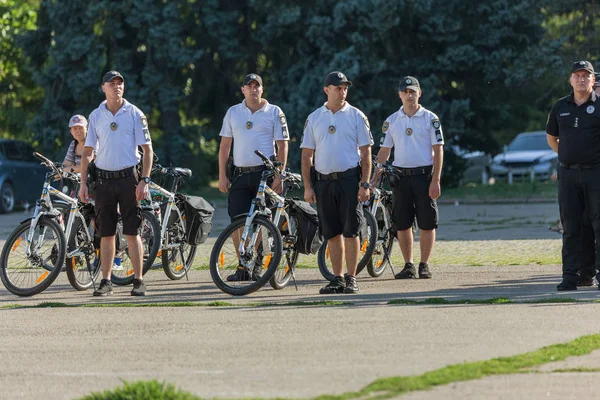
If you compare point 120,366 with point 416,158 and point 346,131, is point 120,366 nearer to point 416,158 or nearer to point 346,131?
point 346,131

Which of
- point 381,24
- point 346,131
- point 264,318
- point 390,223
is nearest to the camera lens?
point 264,318

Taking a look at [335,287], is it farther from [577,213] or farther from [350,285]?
[577,213]

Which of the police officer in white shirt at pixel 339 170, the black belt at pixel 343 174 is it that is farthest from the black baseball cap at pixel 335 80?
the black belt at pixel 343 174

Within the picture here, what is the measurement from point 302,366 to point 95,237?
17.2ft

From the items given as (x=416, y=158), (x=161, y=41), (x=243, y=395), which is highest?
(x=161, y=41)

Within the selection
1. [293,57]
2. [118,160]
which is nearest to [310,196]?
[118,160]

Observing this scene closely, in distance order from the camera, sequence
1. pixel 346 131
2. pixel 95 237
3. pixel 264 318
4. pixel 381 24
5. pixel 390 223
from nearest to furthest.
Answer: pixel 264 318, pixel 346 131, pixel 95 237, pixel 390 223, pixel 381 24

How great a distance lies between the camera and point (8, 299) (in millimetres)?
11570

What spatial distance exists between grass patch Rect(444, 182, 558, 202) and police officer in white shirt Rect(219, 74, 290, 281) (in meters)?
17.1

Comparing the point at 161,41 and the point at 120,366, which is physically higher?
the point at 161,41

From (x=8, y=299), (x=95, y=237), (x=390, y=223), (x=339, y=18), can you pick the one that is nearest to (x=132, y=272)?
(x=95, y=237)

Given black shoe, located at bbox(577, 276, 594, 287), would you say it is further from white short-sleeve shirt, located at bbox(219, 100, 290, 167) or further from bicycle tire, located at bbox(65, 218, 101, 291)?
bicycle tire, located at bbox(65, 218, 101, 291)

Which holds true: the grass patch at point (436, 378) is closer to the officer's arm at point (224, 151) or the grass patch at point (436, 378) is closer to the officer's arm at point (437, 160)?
the officer's arm at point (437, 160)

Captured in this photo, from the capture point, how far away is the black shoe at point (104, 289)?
11641mm
